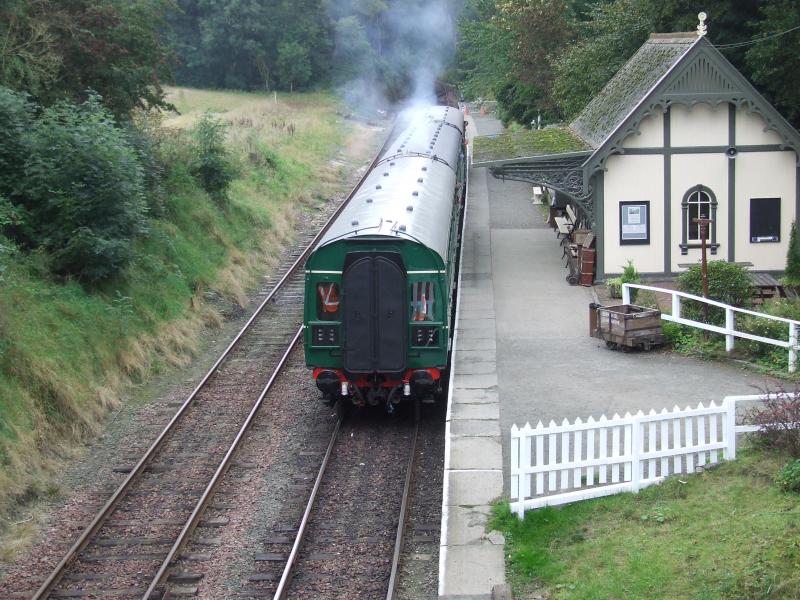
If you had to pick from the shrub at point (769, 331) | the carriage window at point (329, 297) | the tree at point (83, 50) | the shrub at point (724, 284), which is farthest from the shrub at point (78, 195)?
the shrub at point (769, 331)

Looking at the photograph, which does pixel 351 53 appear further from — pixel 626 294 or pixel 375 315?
pixel 375 315

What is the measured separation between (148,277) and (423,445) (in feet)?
27.5

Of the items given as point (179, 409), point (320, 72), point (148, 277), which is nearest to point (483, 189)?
point (148, 277)

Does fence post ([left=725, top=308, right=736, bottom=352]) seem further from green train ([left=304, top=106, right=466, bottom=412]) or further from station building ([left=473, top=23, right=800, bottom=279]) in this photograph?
station building ([left=473, top=23, right=800, bottom=279])

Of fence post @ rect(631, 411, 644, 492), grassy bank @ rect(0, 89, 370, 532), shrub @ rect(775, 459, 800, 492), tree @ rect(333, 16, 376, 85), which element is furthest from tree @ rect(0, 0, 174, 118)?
tree @ rect(333, 16, 376, 85)

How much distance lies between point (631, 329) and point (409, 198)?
14.2 ft

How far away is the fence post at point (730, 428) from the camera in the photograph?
37.4ft

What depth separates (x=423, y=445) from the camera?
Answer: 1457cm

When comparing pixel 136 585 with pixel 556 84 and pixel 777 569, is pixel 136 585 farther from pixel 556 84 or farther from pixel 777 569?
pixel 556 84

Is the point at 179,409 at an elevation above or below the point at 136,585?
above

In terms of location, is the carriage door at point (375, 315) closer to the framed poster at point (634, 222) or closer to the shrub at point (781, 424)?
the shrub at point (781, 424)

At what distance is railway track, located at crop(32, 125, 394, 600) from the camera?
10.8 meters

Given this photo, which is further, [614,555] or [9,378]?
[9,378]

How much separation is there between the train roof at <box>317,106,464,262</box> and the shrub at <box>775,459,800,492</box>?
19.8 feet
